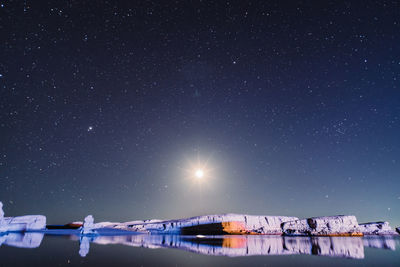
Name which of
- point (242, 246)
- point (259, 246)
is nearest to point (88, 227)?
point (242, 246)

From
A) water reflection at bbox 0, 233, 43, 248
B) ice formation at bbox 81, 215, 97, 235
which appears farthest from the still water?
ice formation at bbox 81, 215, 97, 235

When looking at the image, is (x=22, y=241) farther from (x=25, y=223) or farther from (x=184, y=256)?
(x=25, y=223)

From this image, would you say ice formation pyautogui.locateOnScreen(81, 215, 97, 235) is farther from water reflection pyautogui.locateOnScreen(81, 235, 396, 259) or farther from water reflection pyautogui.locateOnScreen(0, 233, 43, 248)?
water reflection pyautogui.locateOnScreen(81, 235, 396, 259)

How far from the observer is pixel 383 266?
11.7m

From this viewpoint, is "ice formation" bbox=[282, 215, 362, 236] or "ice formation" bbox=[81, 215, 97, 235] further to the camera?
"ice formation" bbox=[282, 215, 362, 236]

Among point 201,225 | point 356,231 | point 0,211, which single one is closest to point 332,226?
point 356,231

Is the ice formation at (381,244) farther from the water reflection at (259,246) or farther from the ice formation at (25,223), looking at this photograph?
the ice formation at (25,223)

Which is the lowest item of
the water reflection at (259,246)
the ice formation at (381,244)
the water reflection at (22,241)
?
the ice formation at (381,244)

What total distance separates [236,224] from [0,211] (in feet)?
514

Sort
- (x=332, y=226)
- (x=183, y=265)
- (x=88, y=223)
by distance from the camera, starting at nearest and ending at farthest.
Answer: (x=183, y=265)
(x=88, y=223)
(x=332, y=226)

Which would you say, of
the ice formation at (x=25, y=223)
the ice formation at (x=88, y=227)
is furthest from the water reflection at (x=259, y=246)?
the ice formation at (x=25, y=223)

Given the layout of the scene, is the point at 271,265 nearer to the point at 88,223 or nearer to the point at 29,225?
the point at 88,223

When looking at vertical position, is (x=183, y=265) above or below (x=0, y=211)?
below

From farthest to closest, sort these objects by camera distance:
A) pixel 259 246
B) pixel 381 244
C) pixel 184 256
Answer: pixel 381 244, pixel 259 246, pixel 184 256
